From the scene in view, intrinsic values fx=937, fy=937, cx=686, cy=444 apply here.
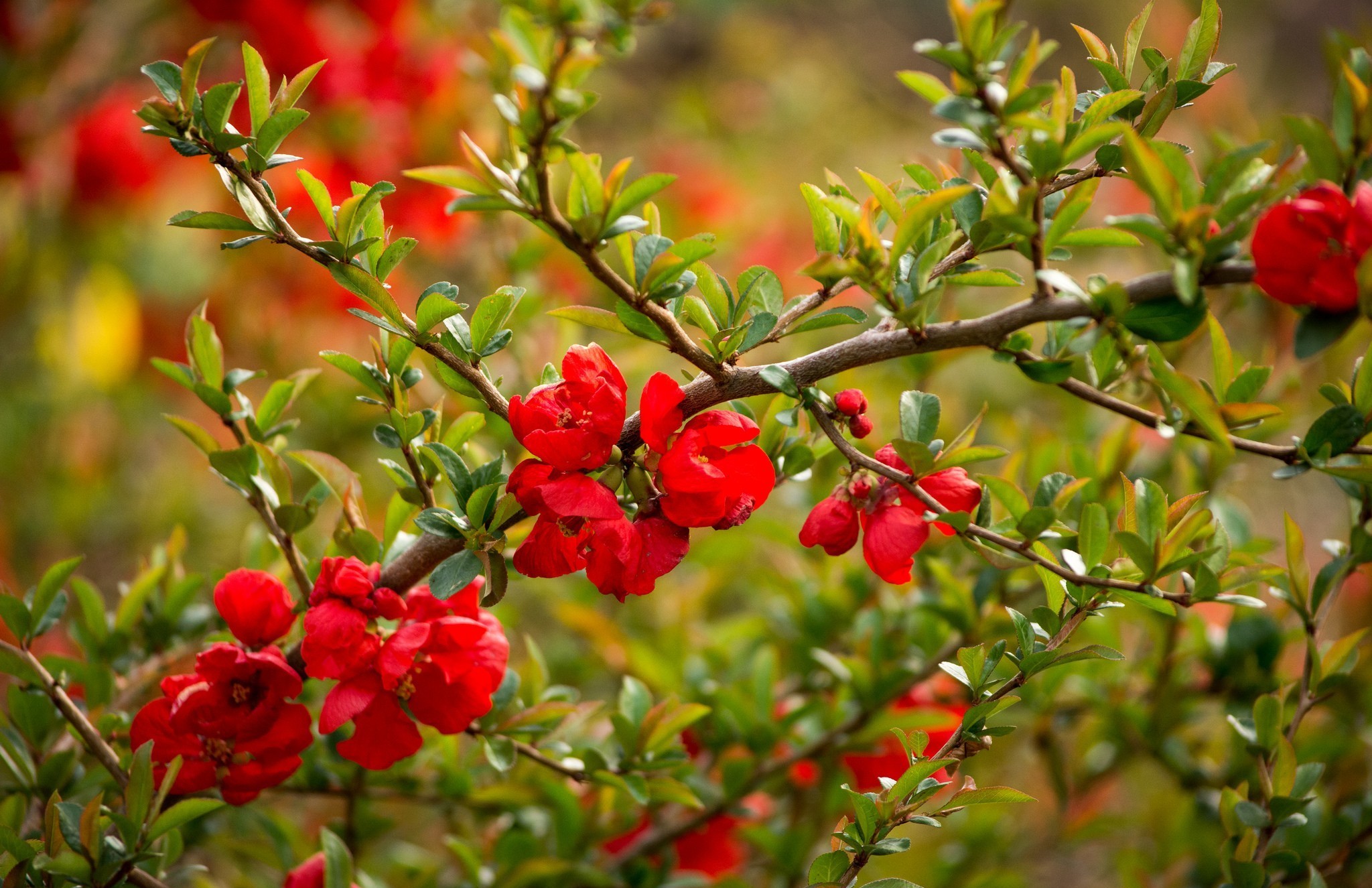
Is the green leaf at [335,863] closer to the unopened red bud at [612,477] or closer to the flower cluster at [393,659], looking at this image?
the flower cluster at [393,659]

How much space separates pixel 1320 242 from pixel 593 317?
41 centimetres

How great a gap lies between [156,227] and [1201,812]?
2567mm

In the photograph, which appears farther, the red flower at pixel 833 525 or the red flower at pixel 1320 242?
the red flower at pixel 833 525

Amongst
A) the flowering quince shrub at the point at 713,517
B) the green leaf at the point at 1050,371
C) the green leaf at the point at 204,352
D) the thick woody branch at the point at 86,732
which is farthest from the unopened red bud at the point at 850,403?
the thick woody branch at the point at 86,732

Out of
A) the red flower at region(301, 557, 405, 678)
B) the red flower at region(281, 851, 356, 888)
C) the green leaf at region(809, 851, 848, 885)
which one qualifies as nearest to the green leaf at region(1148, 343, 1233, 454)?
the green leaf at region(809, 851, 848, 885)

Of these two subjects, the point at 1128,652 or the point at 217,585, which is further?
the point at 1128,652

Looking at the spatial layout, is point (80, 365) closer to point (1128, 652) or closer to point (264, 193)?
point (264, 193)

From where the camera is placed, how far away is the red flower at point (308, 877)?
2.42ft

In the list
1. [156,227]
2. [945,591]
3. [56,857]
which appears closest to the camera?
[56,857]

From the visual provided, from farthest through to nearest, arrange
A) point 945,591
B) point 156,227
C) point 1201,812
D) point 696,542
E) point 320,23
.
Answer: point 156,227 → point 320,23 → point 696,542 → point 1201,812 → point 945,591

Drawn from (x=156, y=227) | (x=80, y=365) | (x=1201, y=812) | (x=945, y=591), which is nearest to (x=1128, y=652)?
(x=1201, y=812)

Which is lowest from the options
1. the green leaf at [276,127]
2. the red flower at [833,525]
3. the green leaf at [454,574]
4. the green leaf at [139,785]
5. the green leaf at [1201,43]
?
the green leaf at [139,785]

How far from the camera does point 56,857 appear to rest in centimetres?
62

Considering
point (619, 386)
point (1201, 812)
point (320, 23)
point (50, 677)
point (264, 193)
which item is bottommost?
point (1201, 812)
